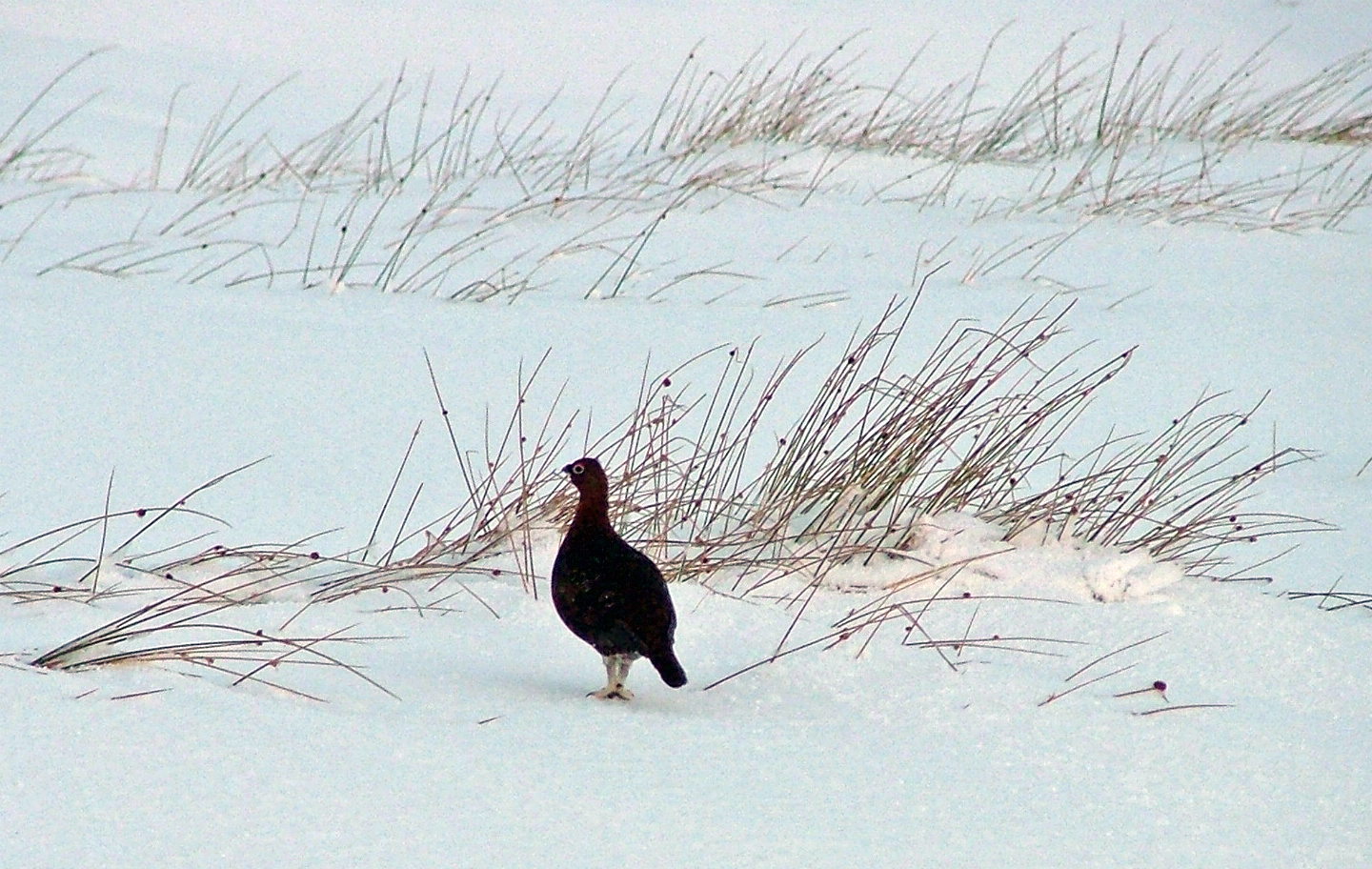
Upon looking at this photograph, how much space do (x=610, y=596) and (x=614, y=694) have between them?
165mm

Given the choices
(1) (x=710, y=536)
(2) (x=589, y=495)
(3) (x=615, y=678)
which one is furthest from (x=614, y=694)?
(1) (x=710, y=536)

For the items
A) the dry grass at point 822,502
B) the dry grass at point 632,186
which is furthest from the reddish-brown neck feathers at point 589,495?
the dry grass at point 632,186

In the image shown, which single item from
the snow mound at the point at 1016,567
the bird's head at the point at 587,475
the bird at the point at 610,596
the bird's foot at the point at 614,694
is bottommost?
the snow mound at the point at 1016,567

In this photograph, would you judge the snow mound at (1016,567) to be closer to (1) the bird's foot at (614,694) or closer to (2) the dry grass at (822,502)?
(2) the dry grass at (822,502)

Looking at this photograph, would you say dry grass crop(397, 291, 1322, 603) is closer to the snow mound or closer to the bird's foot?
the snow mound

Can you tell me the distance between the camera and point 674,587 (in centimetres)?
268

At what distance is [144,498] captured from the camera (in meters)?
3.04

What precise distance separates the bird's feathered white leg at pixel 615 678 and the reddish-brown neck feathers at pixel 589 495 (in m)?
0.18

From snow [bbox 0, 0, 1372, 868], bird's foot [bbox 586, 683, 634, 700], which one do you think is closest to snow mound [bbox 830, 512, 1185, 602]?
snow [bbox 0, 0, 1372, 868]

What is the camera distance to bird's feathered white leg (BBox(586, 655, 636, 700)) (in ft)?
6.82

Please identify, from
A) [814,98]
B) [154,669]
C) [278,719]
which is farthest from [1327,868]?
[814,98]

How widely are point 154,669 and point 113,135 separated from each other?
687cm

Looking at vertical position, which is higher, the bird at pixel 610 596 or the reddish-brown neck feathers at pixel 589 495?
the reddish-brown neck feathers at pixel 589 495

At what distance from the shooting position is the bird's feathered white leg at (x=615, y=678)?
81.8 inches
